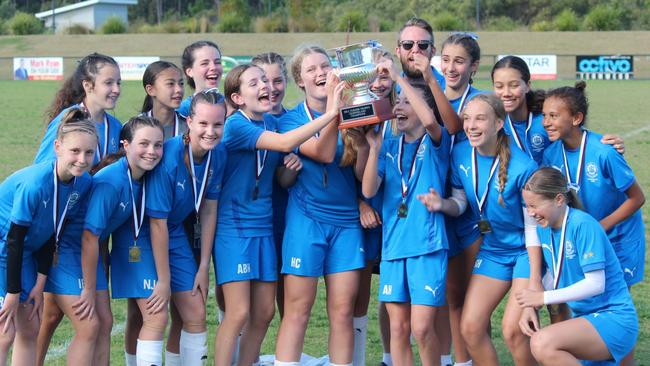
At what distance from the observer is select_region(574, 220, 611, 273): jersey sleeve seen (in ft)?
14.2

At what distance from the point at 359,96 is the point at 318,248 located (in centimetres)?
88

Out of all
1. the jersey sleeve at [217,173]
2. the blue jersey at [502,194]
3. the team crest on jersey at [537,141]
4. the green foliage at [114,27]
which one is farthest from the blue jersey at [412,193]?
the green foliage at [114,27]

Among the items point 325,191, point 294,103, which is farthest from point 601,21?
point 325,191

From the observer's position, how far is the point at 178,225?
16.1 ft

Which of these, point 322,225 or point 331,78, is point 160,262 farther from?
point 331,78

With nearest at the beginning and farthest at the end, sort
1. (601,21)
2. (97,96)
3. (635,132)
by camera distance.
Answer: (97,96) < (635,132) < (601,21)

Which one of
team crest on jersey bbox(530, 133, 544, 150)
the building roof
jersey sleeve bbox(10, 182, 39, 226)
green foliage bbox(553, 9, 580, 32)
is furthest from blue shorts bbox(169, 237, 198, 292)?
the building roof

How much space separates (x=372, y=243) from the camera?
5152 millimetres

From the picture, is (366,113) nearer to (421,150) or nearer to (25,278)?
(421,150)

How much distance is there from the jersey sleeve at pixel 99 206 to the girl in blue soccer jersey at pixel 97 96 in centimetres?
55

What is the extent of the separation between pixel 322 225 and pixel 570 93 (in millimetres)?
1481

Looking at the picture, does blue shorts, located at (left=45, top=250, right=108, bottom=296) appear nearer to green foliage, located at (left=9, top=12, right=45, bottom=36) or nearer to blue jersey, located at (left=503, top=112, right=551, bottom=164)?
blue jersey, located at (left=503, top=112, right=551, bottom=164)

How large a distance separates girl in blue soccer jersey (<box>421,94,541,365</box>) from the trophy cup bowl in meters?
0.50

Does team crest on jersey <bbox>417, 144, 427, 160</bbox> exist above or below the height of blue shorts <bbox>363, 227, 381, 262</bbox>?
above
